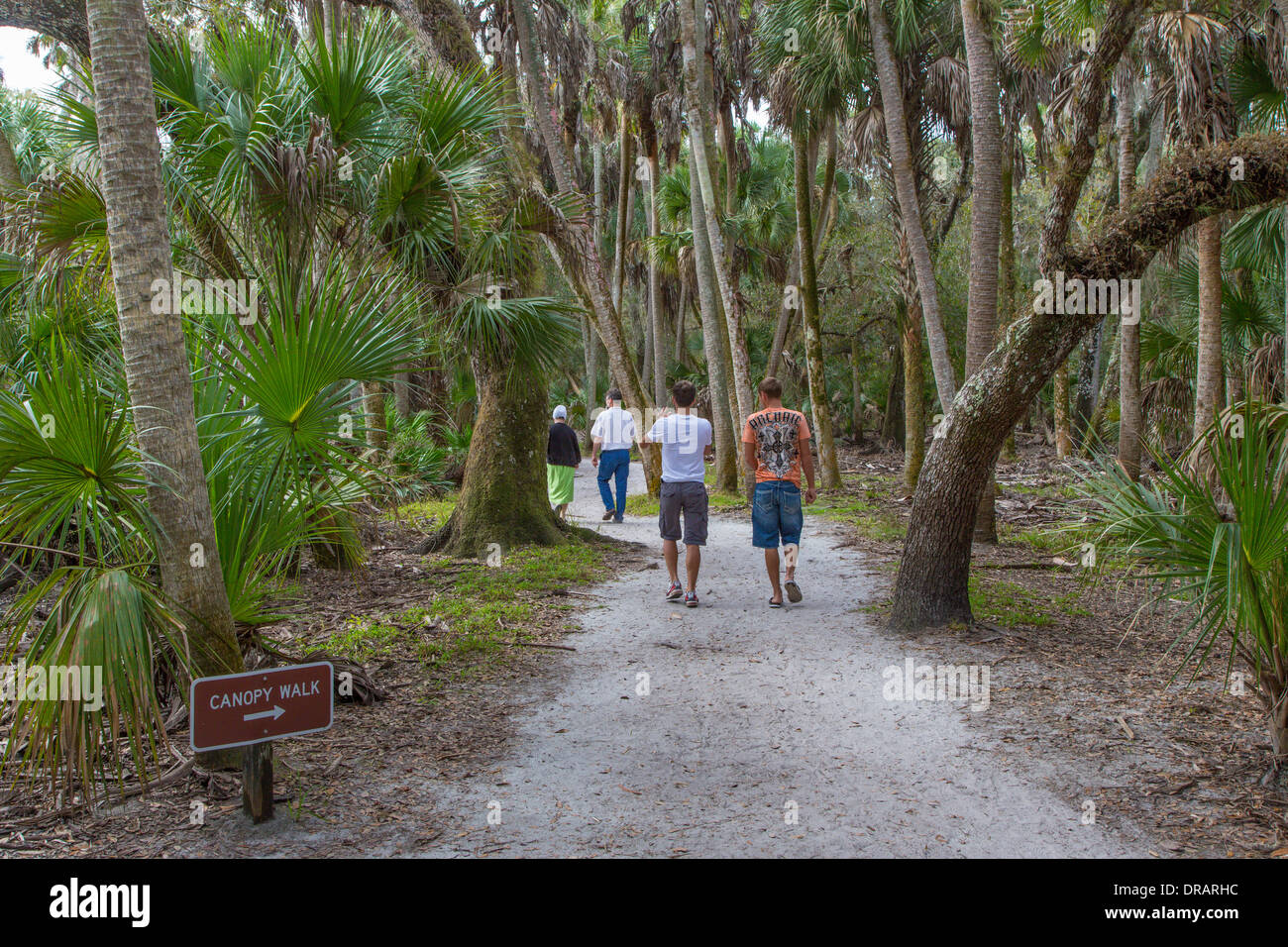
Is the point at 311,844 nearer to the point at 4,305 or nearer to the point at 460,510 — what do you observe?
the point at 4,305

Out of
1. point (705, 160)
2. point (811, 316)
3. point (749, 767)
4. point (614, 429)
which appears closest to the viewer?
point (749, 767)

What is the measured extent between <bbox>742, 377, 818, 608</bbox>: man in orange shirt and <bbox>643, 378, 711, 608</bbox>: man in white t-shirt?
1.46 feet

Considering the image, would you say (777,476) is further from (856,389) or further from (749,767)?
(856,389)

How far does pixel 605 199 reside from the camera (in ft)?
115

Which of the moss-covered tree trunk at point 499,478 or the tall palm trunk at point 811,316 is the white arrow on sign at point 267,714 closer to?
the moss-covered tree trunk at point 499,478

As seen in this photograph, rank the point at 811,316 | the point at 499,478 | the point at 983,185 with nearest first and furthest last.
Answer: the point at 983,185 < the point at 499,478 < the point at 811,316

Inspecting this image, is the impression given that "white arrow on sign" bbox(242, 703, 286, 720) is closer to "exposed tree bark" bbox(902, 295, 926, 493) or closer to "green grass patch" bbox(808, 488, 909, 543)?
"green grass patch" bbox(808, 488, 909, 543)

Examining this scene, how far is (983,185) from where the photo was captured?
9.95m

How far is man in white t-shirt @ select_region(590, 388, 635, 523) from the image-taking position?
1291 cm

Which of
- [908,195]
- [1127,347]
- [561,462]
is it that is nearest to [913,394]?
[1127,347]

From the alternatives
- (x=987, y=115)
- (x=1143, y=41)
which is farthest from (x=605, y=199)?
(x=987, y=115)

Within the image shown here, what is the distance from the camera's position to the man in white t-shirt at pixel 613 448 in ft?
42.3

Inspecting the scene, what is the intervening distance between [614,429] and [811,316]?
5.45 meters

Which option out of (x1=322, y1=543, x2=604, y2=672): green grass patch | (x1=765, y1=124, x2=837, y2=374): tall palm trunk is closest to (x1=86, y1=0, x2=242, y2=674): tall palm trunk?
(x1=322, y1=543, x2=604, y2=672): green grass patch
